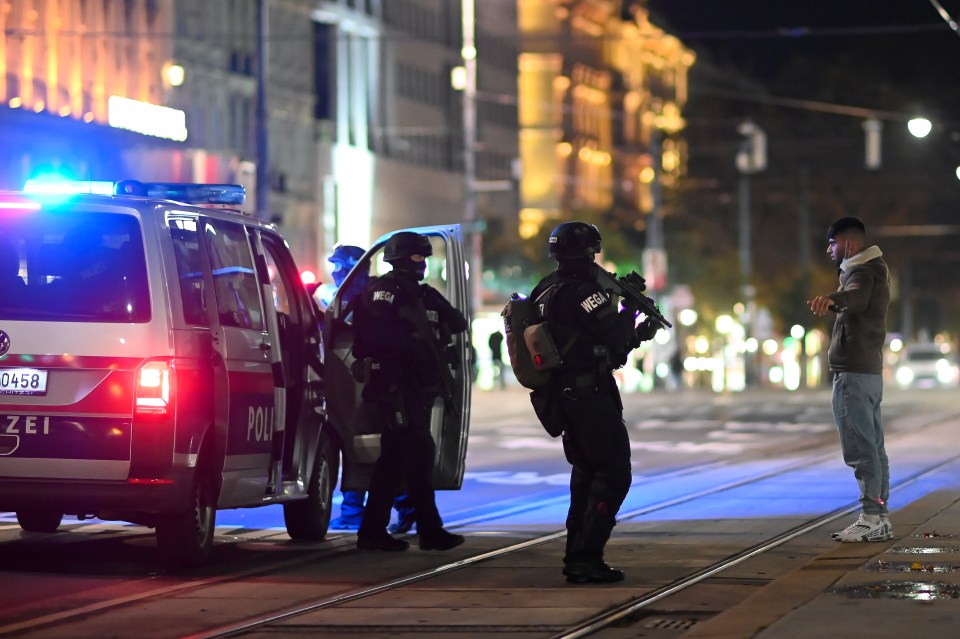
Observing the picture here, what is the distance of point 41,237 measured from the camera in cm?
1098

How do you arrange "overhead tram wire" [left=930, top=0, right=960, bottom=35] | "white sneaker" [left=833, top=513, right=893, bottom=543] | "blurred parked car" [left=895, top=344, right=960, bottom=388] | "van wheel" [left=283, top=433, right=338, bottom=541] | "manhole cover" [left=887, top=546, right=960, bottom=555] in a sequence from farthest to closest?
"blurred parked car" [left=895, top=344, right=960, bottom=388] < "overhead tram wire" [left=930, top=0, right=960, bottom=35] < "van wheel" [left=283, top=433, right=338, bottom=541] < "white sneaker" [left=833, top=513, right=893, bottom=543] < "manhole cover" [left=887, top=546, right=960, bottom=555]

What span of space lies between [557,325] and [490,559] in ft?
6.53

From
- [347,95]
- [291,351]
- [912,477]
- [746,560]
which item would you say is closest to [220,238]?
[291,351]

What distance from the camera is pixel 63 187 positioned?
11898 mm

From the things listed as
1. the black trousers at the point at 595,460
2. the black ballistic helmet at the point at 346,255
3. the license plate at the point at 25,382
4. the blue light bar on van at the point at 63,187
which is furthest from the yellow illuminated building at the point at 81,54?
the black trousers at the point at 595,460

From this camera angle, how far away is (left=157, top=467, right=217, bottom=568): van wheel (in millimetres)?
11195

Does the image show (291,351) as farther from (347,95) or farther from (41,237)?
(347,95)

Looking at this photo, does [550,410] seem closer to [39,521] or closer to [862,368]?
[862,368]

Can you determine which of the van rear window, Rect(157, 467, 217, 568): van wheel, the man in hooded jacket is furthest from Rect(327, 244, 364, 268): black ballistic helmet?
the van rear window

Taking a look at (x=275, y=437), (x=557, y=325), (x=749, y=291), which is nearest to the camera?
(x=557, y=325)

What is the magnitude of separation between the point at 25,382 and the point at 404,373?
8.06ft

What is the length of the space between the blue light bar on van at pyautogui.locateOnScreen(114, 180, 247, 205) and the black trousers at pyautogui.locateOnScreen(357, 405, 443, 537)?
164 centimetres

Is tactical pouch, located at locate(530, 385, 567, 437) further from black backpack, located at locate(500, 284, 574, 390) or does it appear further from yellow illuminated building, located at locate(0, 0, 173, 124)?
yellow illuminated building, located at locate(0, 0, 173, 124)

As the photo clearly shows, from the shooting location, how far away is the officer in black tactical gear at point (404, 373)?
1231cm
